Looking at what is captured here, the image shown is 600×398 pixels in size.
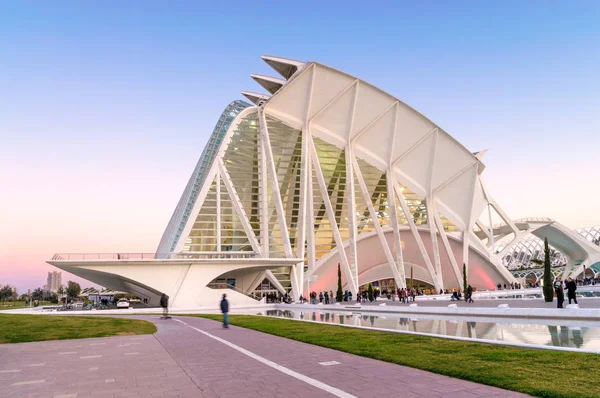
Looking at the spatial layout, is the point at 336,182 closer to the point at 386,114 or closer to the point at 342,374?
the point at 386,114

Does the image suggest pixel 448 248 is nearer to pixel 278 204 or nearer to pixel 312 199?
pixel 312 199

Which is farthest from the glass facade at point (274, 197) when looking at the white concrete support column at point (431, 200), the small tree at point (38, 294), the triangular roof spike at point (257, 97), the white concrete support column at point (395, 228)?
the small tree at point (38, 294)

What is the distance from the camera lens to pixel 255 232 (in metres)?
50.1

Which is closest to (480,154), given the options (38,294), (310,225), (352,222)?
(352,222)

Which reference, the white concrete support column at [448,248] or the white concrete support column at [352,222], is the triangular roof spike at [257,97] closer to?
the white concrete support column at [352,222]

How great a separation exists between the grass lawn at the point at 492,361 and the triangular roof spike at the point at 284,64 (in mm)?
38073

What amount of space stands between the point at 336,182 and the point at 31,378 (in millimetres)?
49230

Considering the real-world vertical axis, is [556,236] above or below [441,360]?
above

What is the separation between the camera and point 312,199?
46656 millimetres

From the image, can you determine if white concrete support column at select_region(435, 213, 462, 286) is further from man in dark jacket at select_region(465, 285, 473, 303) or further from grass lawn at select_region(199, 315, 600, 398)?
grass lawn at select_region(199, 315, 600, 398)

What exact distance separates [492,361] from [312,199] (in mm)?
38430

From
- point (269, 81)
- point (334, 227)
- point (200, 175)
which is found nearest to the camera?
point (334, 227)

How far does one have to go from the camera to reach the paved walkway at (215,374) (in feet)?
21.8

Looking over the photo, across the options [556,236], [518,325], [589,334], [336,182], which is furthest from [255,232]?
[556,236]
